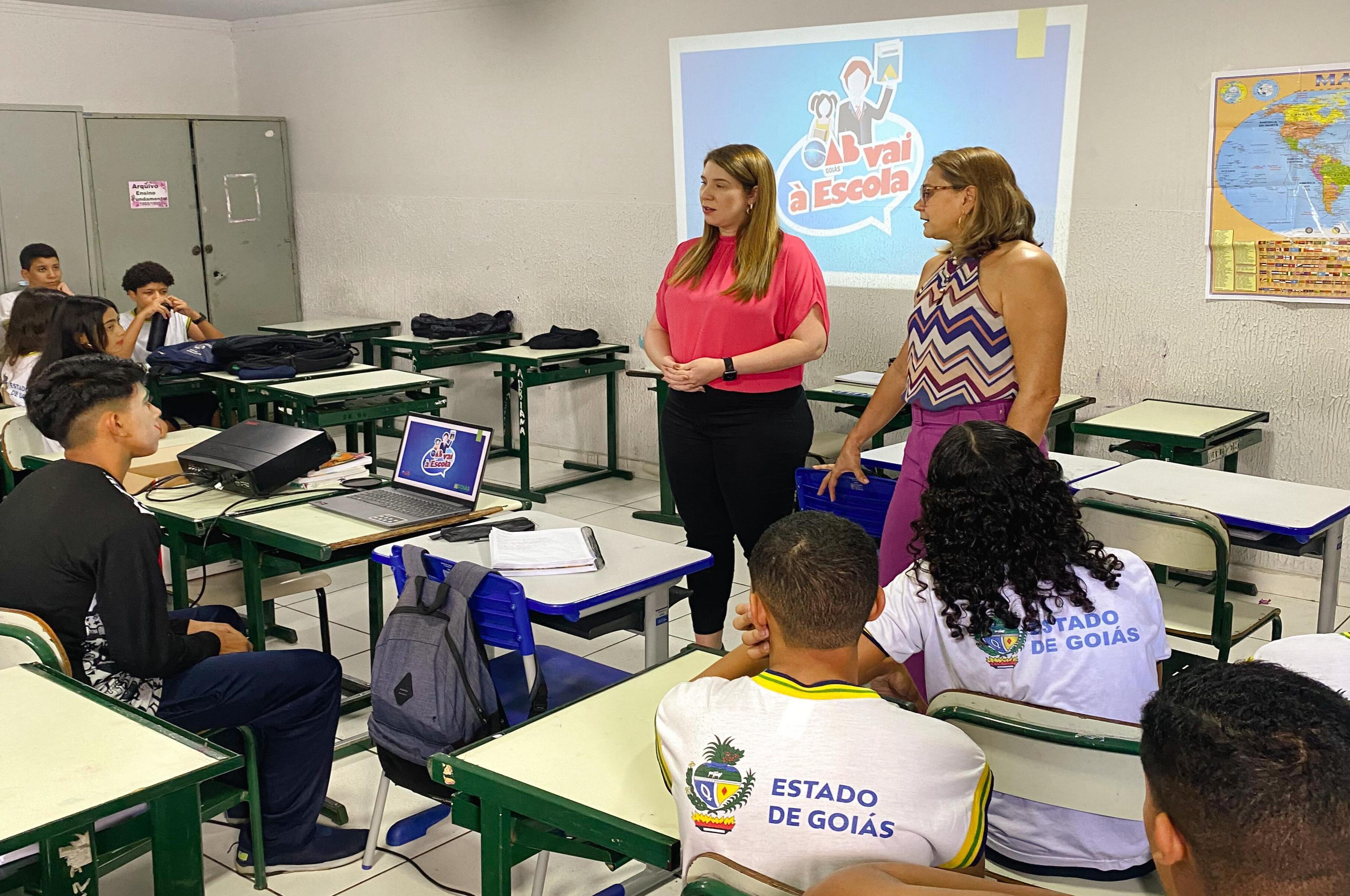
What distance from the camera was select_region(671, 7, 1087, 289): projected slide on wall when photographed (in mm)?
4617

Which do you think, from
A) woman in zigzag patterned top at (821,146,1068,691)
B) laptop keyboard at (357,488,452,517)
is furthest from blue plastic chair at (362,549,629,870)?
woman in zigzag patterned top at (821,146,1068,691)

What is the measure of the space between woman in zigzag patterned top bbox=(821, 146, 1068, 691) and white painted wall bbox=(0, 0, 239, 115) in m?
6.45

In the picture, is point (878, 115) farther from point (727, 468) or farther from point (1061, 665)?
point (1061, 665)

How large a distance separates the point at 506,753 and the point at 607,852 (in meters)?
0.20

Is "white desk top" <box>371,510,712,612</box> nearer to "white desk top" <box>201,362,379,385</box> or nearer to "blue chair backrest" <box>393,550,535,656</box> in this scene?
"blue chair backrest" <box>393,550,535,656</box>

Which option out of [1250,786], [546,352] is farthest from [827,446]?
[1250,786]

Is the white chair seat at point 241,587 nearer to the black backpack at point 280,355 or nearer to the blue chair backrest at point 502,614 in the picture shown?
the blue chair backrest at point 502,614

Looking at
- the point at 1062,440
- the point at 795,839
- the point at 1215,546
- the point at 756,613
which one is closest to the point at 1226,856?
the point at 795,839

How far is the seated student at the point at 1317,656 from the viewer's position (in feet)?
4.98

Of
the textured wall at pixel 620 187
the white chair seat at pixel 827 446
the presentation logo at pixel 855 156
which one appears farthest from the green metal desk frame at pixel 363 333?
the white chair seat at pixel 827 446

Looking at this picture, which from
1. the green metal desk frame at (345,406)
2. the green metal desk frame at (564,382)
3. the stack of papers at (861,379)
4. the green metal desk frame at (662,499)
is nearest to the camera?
the green metal desk frame at (345,406)

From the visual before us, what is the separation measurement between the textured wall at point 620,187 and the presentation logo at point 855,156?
0.81 ft

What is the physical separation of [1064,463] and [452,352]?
11.9ft

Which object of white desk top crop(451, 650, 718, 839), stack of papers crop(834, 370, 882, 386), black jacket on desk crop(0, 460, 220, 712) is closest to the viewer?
white desk top crop(451, 650, 718, 839)
